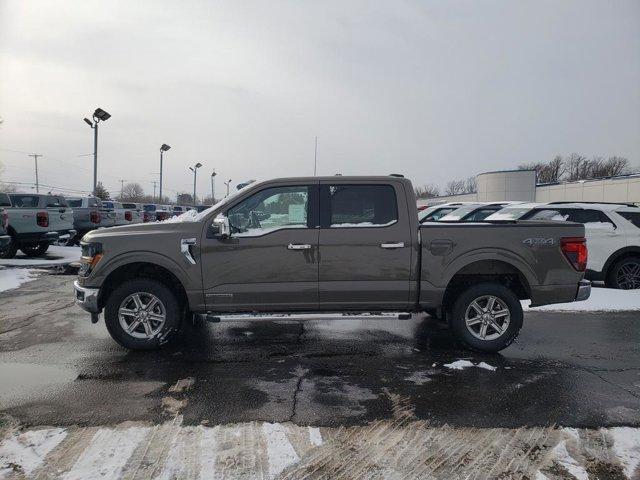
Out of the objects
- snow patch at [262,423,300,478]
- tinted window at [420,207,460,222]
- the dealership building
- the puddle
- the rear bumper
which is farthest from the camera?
the dealership building

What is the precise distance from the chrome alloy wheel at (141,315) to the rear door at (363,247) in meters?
1.87

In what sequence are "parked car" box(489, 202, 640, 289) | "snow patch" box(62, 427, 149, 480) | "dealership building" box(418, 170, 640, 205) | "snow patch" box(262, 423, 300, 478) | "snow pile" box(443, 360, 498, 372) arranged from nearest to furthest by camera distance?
"snow patch" box(62, 427, 149, 480) < "snow patch" box(262, 423, 300, 478) < "snow pile" box(443, 360, 498, 372) < "parked car" box(489, 202, 640, 289) < "dealership building" box(418, 170, 640, 205)

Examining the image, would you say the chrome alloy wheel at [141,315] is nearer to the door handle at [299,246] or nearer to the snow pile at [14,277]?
the door handle at [299,246]

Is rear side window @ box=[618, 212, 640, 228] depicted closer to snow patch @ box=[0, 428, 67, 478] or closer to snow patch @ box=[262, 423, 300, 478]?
snow patch @ box=[262, 423, 300, 478]

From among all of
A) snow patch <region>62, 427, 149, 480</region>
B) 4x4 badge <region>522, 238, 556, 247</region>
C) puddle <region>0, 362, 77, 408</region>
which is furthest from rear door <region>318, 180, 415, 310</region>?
puddle <region>0, 362, 77, 408</region>

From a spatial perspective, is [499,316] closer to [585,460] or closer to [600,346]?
[600,346]

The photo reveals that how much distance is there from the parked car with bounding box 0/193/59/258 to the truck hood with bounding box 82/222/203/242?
908 cm

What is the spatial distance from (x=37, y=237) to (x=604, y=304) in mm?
13911

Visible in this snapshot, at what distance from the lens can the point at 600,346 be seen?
5.58 metres

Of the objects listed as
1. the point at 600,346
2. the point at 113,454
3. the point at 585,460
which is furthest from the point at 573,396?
the point at 113,454

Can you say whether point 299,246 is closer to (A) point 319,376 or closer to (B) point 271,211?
(B) point 271,211

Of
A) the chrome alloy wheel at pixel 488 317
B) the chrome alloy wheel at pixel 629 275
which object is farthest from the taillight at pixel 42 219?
the chrome alloy wheel at pixel 629 275

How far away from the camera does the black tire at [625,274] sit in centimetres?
867

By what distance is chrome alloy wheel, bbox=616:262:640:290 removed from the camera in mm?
8703
